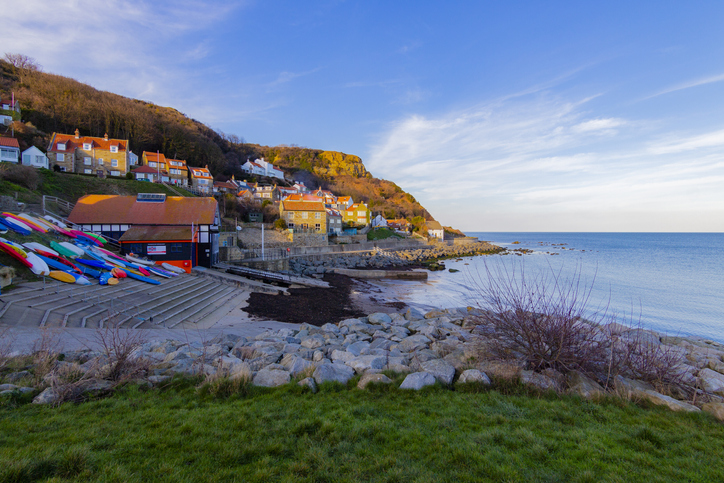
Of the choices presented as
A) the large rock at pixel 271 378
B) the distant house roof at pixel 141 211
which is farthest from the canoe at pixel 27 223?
the large rock at pixel 271 378

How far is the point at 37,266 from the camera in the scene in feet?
42.3

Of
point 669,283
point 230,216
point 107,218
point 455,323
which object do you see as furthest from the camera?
point 230,216

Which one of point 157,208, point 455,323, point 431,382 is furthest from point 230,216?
point 431,382

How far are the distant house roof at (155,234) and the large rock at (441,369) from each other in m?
21.6

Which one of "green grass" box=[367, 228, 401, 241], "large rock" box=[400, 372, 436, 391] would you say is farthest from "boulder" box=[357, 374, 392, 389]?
"green grass" box=[367, 228, 401, 241]

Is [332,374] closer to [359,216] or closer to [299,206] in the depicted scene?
[299,206]

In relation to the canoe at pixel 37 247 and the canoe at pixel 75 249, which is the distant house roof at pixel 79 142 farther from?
the canoe at pixel 37 247

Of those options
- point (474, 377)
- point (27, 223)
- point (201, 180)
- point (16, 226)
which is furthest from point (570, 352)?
point (201, 180)

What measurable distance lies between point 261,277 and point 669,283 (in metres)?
38.3

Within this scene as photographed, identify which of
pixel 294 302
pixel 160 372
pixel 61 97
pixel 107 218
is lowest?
pixel 294 302

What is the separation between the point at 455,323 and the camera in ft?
37.4

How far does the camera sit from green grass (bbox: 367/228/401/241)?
2433 inches

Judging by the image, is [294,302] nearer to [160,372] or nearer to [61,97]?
[160,372]

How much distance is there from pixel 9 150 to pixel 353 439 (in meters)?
52.1
